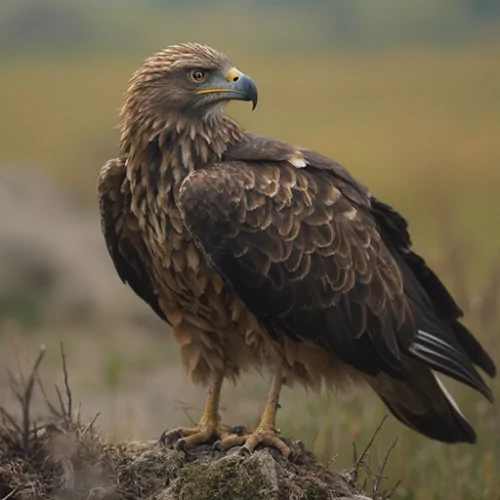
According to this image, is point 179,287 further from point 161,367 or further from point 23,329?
point 23,329

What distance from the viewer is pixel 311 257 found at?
5.36 meters

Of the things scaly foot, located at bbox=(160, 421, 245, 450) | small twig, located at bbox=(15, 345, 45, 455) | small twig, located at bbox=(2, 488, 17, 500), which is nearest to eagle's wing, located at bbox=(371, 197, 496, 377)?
scaly foot, located at bbox=(160, 421, 245, 450)

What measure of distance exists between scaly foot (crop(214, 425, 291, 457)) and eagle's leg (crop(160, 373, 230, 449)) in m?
0.16

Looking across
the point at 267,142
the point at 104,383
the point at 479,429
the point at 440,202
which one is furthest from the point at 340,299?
the point at 104,383

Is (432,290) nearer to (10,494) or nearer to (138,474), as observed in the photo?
(138,474)

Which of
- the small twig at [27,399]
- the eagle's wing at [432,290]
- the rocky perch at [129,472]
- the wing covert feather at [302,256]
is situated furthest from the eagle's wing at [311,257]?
the small twig at [27,399]

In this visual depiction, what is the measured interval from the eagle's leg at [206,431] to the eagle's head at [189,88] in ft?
4.64

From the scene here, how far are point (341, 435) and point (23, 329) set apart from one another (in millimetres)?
8004

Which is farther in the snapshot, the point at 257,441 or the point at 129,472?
the point at 257,441

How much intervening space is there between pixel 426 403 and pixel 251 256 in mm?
1458

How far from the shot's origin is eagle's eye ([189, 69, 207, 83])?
18.1ft

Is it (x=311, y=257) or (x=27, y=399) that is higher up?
(x=311, y=257)

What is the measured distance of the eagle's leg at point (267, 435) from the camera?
17.1 ft

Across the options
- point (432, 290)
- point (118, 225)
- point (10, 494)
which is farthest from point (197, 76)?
point (10, 494)
